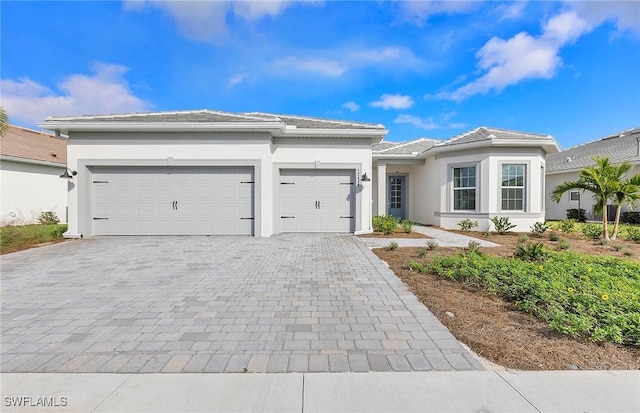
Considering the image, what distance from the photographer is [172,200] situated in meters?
10.3

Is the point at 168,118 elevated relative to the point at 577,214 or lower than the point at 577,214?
elevated

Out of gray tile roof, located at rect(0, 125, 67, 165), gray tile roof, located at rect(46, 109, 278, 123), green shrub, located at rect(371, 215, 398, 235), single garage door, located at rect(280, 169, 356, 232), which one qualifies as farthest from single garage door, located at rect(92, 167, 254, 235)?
gray tile roof, located at rect(0, 125, 67, 165)

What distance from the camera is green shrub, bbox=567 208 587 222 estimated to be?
17.7 meters

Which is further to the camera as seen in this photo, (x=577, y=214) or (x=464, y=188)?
(x=577, y=214)

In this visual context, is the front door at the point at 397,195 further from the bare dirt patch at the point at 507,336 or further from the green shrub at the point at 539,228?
the bare dirt patch at the point at 507,336

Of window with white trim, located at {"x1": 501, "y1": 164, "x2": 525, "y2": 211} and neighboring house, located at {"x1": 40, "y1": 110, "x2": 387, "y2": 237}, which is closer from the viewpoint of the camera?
neighboring house, located at {"x1": 40, "y1": 110, "x2": 387, "y2": 237}

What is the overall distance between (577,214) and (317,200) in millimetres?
17530

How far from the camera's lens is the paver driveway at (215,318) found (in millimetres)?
2746

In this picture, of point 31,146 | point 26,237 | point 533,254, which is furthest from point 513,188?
point 31,146

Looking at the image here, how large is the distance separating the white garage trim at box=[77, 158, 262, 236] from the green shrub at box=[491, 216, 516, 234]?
9366 millimetres

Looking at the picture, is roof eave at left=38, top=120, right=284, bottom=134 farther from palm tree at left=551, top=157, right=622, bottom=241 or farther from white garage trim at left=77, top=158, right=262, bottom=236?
palm tree at left=551, top=157, right=622, bottom=241

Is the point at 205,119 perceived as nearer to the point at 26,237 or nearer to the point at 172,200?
the point at 172,200

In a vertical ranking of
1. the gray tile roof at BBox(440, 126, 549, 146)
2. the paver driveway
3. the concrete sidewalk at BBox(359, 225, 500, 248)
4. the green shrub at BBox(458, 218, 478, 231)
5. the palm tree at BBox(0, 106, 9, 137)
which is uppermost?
the gray tile roof at BBox(440, 126, 549, 146)

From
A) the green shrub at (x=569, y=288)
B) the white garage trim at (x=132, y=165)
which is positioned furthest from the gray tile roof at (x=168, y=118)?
the green shrub at (x=569, y=288)
